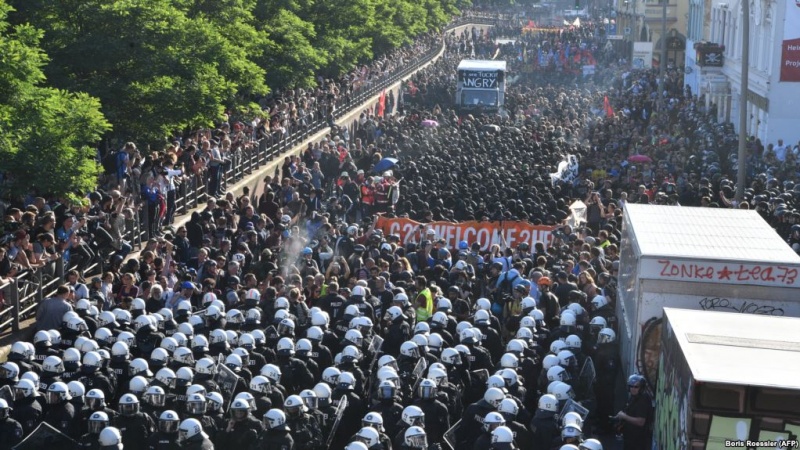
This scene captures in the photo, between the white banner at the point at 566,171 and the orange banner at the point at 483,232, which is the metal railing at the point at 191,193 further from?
the white banner at the point at 566,171

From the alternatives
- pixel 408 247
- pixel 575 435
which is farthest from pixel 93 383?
pixel 408 247

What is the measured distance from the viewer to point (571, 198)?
91.4ft

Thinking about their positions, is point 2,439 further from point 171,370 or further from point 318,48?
point 318,48

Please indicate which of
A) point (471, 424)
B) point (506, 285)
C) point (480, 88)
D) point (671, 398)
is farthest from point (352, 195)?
point (480, 88)

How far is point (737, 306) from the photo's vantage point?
15109 millimetres

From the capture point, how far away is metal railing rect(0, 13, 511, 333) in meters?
18.3

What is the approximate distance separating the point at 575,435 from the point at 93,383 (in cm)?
528

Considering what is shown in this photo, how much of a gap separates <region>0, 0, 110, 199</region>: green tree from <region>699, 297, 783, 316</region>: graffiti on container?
9682 millimetres

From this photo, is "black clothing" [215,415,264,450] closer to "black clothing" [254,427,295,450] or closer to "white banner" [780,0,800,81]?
"black clothing" [254,427,295,450]

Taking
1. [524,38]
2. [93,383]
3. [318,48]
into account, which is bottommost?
[524,38]

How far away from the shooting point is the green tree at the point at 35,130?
64.5 feet

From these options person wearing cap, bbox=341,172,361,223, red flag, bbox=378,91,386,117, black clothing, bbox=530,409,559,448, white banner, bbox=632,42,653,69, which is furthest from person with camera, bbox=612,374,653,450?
white banner, bbox=632,42,653,69

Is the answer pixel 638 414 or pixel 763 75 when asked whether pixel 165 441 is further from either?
pixel 763 75

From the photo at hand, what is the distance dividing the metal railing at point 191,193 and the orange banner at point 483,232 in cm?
436
